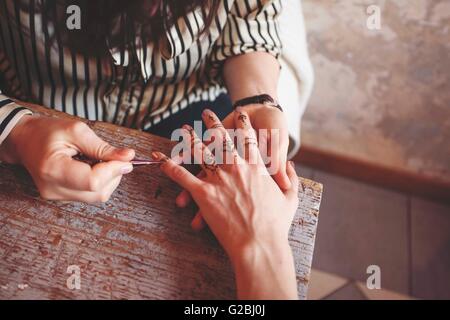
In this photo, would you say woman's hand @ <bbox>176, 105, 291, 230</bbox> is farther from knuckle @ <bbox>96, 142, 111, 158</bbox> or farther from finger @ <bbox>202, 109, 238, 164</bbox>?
knuckle @ <bbox>96, 142, 111, 158</bbox>

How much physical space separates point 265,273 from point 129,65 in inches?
20.1

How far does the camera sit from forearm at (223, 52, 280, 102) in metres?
0.93

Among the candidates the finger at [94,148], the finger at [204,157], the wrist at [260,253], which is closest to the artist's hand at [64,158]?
the finger at [94,148]

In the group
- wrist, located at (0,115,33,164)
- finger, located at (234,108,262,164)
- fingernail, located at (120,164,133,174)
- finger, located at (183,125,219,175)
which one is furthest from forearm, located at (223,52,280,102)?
wrist, located at (0,115,33,164)

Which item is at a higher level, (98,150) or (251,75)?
(251,75)

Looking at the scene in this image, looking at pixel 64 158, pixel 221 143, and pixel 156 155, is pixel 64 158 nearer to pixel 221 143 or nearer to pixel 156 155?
pixel 156 155

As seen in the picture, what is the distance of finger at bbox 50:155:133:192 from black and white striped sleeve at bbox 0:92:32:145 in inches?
4.9

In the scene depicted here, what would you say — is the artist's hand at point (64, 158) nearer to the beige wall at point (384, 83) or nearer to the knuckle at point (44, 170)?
the knuckle at point (44, 170)

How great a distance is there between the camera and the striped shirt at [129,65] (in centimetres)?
80

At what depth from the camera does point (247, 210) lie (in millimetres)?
694

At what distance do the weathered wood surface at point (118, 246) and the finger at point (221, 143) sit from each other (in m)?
0.10

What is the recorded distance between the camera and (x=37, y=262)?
636mm

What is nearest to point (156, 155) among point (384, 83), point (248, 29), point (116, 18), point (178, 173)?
point (178, 173)

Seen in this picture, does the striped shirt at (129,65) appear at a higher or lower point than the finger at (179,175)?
higher
